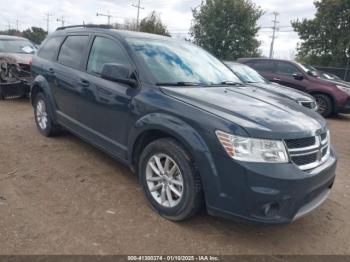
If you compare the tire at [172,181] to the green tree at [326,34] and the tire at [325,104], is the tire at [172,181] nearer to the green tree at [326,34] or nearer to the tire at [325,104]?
the tire at [325,104]

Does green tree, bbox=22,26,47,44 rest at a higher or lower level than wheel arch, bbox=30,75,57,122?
higher

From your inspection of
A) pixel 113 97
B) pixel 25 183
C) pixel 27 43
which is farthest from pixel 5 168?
pixel 27 43

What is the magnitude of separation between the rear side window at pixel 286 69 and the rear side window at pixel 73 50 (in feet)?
25.8

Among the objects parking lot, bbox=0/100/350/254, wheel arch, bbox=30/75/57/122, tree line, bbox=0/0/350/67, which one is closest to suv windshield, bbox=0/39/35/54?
wheel arch, bbox=30/75/57/122

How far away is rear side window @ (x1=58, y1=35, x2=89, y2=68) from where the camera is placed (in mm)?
4821

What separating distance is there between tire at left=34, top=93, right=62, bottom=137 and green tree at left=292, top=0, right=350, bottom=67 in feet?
79.2

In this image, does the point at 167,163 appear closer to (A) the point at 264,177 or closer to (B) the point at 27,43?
(A) the point at 264,177

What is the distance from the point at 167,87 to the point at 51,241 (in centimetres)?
179

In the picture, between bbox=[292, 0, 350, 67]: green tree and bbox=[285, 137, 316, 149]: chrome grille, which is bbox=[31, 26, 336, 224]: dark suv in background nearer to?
bbox=[285, 137, 316, 149]: chrome grille

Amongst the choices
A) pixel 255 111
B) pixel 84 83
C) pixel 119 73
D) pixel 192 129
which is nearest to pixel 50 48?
pixel 84 83

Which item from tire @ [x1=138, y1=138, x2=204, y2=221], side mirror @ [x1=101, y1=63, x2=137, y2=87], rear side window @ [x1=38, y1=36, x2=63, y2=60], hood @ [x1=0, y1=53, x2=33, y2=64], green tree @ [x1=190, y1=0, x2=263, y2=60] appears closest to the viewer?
tire @ [x1=138, y1=138, x2=204, y2=221]

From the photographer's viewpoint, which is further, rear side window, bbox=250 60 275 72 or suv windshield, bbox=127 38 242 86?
rear side window, bbox=250 60 275 72

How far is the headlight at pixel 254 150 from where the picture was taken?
2.85 metres

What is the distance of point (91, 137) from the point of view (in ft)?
14.7
